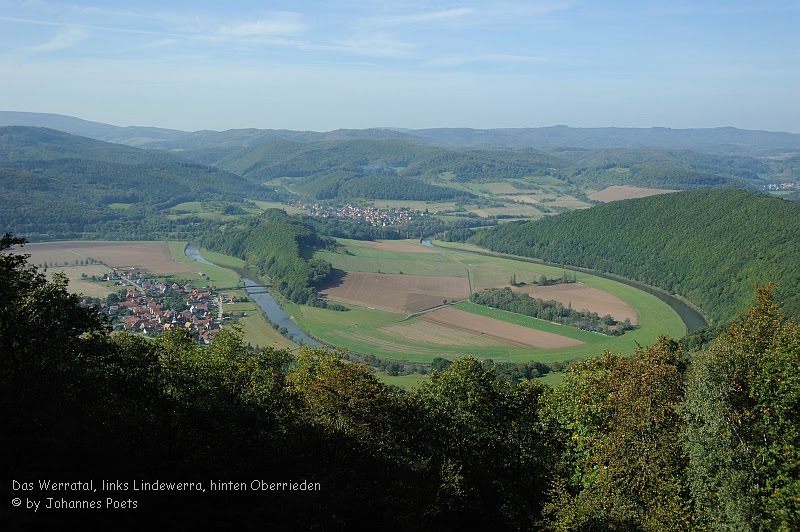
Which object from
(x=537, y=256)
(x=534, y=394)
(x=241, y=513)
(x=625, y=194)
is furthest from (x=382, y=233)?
(x=241, y=513)

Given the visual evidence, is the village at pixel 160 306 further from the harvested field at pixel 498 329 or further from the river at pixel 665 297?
the river at pixel 665 297

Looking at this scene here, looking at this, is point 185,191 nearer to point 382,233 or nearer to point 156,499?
point 382,233

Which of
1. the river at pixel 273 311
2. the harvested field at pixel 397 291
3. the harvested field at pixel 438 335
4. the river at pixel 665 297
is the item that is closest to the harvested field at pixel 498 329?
the harvested field at pixel 438 335

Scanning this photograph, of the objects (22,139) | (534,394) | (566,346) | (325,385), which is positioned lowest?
(566,346)

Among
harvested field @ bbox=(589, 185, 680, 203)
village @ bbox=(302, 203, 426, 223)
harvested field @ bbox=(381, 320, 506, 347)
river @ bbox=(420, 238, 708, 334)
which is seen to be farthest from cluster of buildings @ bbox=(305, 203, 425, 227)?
harvested field @ bbox=(381, 320, 506, 347)

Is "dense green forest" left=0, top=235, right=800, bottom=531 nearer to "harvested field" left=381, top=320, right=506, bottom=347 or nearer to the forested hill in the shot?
"harvested field" left=381, top=320, right=506, bottom=347

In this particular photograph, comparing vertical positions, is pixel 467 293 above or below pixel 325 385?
below
